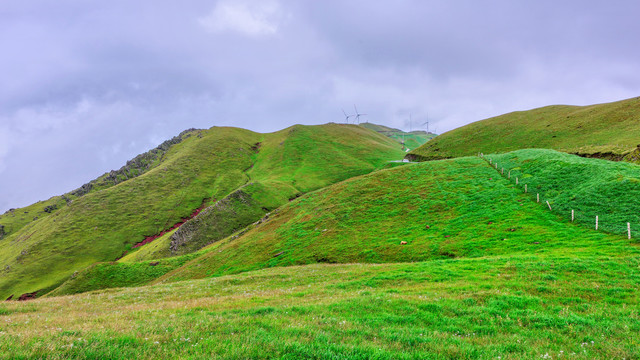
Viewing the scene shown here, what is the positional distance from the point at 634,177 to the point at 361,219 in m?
34.0

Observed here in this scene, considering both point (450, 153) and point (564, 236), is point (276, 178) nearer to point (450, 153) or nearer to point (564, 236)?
point (450, 153)

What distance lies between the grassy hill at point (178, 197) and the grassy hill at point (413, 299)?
2156 inches

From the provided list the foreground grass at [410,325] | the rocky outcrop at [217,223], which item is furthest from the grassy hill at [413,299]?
the rocky outcrop at [217,223]

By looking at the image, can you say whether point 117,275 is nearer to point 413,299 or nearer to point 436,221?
point 436,221

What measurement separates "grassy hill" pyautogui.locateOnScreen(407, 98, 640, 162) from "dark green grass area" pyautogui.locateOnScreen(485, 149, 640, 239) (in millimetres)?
17988

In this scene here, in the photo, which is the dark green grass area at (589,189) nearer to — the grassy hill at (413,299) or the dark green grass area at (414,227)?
the grassy hill at (413,299)

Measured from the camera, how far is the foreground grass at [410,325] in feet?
23.3

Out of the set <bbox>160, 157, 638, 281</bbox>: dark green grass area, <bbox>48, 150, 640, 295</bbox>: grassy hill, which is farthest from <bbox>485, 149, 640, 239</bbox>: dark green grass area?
<bbox>160, 157, 638, 281</bbox>: dark green grass area

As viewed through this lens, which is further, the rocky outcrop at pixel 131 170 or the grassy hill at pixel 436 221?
the rocky outcrop at pixel 131 170

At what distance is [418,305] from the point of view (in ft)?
40.7

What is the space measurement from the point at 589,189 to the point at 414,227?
67.2ft

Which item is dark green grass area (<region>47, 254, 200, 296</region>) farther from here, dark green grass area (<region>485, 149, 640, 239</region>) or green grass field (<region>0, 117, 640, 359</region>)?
dark green grass area (<region>485, 149, 640, 239</region>)

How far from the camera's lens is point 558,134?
81625 millimetres

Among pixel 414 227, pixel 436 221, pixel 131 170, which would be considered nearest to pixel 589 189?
pixel 436 221
